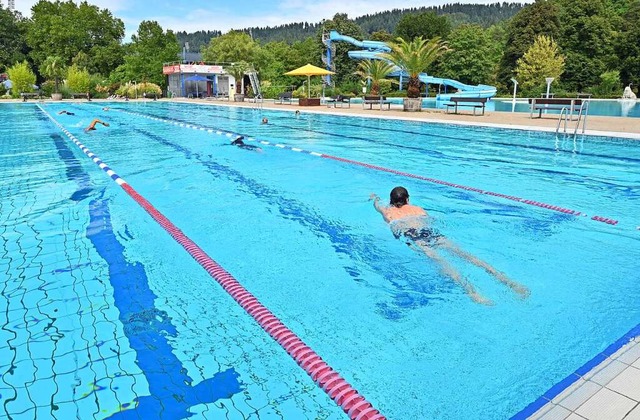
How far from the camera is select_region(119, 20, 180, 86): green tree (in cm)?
4272

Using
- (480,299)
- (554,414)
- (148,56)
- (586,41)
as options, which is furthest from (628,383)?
(148,56)

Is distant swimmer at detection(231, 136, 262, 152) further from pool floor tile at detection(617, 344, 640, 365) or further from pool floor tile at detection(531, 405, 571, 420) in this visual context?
pool floor tile at detection(531, 405, 571, 420)

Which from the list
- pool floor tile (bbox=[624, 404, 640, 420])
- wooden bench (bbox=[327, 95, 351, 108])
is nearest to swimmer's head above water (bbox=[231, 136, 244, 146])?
pool floor tile (bbox=[624, 404, 640, 420])

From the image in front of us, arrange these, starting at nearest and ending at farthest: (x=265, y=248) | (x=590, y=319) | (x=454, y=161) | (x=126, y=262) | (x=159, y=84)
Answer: (x=590, y=319), (x=126, y=262), (x=265, y=248), (x=454, y=161), (x=159, y=84)

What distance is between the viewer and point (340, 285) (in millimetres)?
3938

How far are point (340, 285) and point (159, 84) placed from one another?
45.0 metres

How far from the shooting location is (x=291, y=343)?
112 inches

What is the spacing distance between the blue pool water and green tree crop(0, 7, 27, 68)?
177ft

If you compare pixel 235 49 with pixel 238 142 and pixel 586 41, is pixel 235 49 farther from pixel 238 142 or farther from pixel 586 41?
pixel 238 142

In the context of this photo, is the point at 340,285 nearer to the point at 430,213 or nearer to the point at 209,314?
the point at 209,314

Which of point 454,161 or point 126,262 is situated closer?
point 126,262

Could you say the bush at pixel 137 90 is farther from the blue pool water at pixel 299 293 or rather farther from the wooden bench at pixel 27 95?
the blue pool water at pixel 299 293

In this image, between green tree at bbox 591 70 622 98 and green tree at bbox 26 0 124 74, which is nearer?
green tree at bbox 591 70 622 98

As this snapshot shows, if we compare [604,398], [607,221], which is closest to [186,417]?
[604,398]
